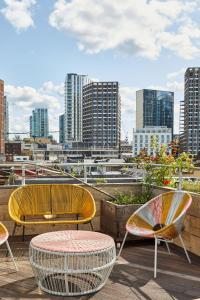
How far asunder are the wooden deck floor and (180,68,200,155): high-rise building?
83181 millimetres

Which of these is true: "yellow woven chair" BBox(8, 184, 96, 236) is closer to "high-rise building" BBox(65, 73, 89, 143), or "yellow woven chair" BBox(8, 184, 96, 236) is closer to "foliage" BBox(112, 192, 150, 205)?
"foliage" BBox(112, 192, 150, 205)

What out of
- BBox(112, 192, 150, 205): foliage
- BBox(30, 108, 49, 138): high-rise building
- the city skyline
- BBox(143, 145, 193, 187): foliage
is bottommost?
BBox(112, 192, 150, 205): foliage

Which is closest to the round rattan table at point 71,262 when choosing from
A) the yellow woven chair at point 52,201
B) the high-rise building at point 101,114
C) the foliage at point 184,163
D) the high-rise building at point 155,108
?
the yellow woven chair at point 52,201

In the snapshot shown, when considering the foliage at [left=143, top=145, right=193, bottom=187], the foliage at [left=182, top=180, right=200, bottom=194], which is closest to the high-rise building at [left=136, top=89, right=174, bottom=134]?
the foliage at [left=143, top=145, right=193, bottom=187]

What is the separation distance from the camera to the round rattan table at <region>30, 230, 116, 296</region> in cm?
315

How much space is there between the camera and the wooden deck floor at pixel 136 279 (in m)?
3.24

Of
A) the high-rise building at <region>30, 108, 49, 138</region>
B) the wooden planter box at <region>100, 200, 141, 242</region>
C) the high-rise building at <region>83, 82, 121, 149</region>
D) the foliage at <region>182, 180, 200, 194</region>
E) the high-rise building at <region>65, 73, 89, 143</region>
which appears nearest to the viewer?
the foliage at <region>182, 180, 200, 194</region>

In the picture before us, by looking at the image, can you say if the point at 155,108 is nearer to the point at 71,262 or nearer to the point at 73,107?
the point at 73,107

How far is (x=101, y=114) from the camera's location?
122 meters

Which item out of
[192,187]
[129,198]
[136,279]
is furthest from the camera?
[129,198]

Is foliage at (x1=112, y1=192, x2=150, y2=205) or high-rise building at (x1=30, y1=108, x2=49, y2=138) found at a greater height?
high-rise building at (x1=30, y1=108, x2=49, y2=138)

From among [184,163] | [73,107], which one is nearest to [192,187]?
[184,163]

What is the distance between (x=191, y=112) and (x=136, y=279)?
313ft

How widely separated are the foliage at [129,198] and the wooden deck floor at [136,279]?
37.3 inches
